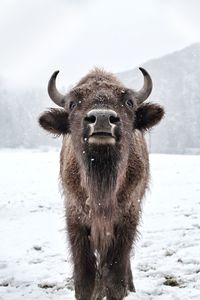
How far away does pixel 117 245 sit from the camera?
4.48 meters

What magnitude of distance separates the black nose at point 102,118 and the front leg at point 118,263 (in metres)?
1.41

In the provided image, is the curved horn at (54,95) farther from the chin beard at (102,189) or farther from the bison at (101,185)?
the chin beard at (102,189)

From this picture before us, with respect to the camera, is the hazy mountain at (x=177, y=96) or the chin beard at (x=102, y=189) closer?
the chin beard at (x=102, y=189)

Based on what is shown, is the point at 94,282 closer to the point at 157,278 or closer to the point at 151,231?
the point at 157,278

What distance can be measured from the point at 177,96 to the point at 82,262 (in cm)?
8723

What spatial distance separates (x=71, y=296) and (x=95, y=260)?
0.79m

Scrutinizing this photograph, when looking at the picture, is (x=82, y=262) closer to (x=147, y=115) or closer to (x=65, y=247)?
(x=147, y=115)

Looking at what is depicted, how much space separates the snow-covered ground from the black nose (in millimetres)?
2411

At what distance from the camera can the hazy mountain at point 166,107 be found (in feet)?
228

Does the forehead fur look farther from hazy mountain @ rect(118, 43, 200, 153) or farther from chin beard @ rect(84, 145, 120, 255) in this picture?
hazy mountain @ rect(118, 43, 200, 153)

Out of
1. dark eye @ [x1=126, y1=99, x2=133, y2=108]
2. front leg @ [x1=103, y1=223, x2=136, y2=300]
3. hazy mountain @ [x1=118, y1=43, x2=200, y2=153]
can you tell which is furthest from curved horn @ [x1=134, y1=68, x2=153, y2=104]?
hazy mountain @ [x1=118, y1=43, x2=200, y2=153]

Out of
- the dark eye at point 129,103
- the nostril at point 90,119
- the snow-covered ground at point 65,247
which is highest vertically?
the dark eye at point 129,103

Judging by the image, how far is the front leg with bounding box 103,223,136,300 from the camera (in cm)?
442

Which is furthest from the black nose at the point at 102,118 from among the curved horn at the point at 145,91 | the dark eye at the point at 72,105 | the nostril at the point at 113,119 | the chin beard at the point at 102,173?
the curved horn at the point at 145,91
